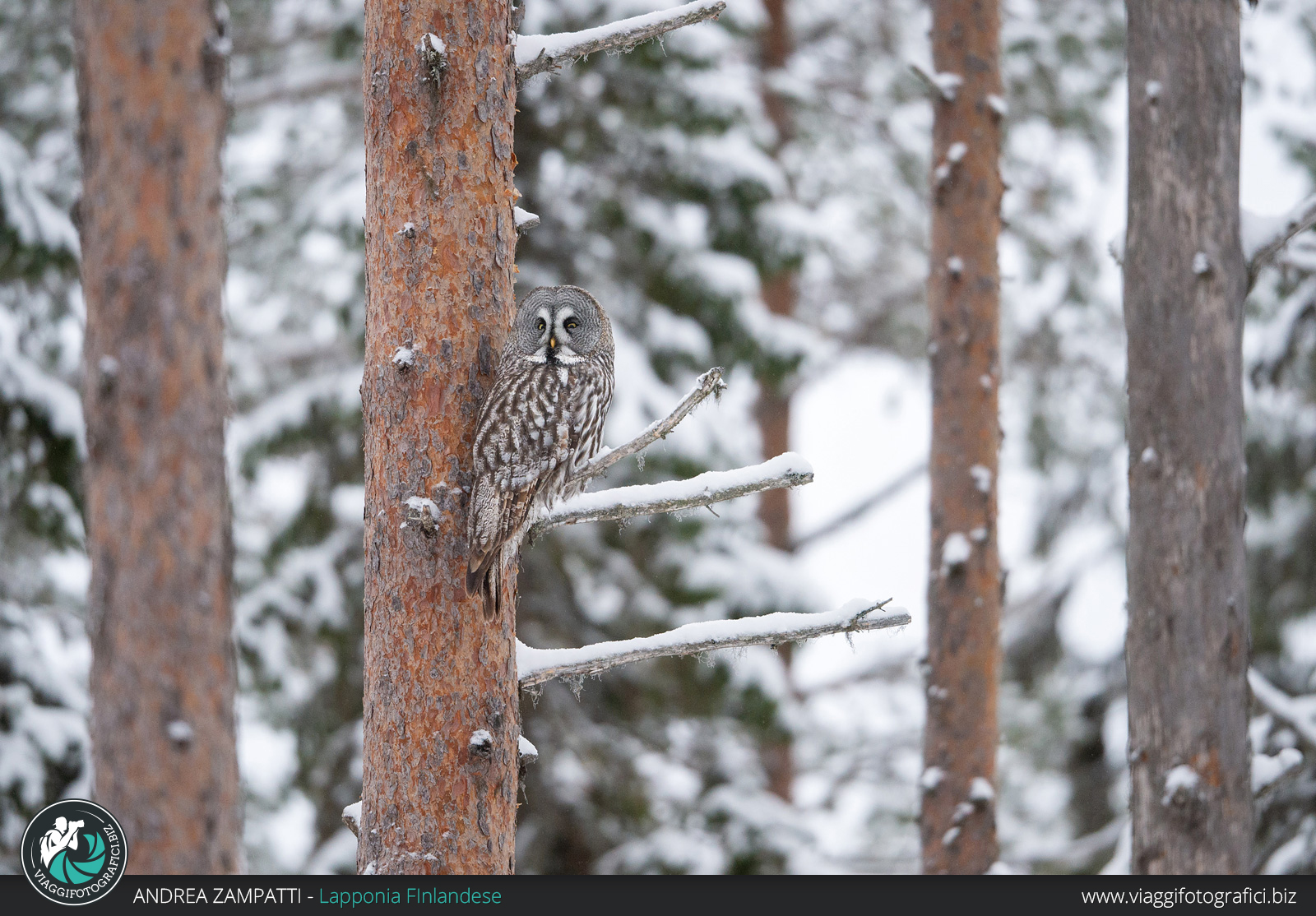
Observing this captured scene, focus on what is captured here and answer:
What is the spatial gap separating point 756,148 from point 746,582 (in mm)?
3007

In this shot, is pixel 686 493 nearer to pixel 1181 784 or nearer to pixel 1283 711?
pixel 1181 784

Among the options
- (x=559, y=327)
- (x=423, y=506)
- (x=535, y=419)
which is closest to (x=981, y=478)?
(x=559, y=327)

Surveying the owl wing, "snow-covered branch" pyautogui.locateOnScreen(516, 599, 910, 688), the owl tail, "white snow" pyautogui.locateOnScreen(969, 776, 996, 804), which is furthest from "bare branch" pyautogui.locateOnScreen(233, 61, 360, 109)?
"snow-covered branch" pyautogui.locateOnScreen(516, 599, 910, 688)

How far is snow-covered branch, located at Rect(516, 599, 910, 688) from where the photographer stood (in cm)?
303

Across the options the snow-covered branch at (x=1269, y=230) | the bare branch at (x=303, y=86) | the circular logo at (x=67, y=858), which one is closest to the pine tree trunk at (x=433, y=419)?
the circular logo at (x=67, y=858)

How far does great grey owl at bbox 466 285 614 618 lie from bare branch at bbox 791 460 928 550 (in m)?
7.64

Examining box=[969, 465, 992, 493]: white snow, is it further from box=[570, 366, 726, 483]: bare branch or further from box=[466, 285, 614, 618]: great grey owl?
box=[570, 366, 726, 483]: bare branch

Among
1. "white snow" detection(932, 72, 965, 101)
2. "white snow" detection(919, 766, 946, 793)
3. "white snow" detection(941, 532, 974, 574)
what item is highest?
"white snow" detection(932, 72, 965, 101)

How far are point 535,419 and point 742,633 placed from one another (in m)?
0.85

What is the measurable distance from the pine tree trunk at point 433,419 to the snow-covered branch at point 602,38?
3.4 inches

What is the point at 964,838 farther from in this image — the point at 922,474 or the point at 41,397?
the point at 922,474

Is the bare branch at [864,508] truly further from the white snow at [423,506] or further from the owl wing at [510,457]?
the white snow at [423,506]

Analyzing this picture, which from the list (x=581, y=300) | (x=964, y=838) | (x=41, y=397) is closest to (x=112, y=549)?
(x=41, y=397)

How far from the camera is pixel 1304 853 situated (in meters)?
5.65
